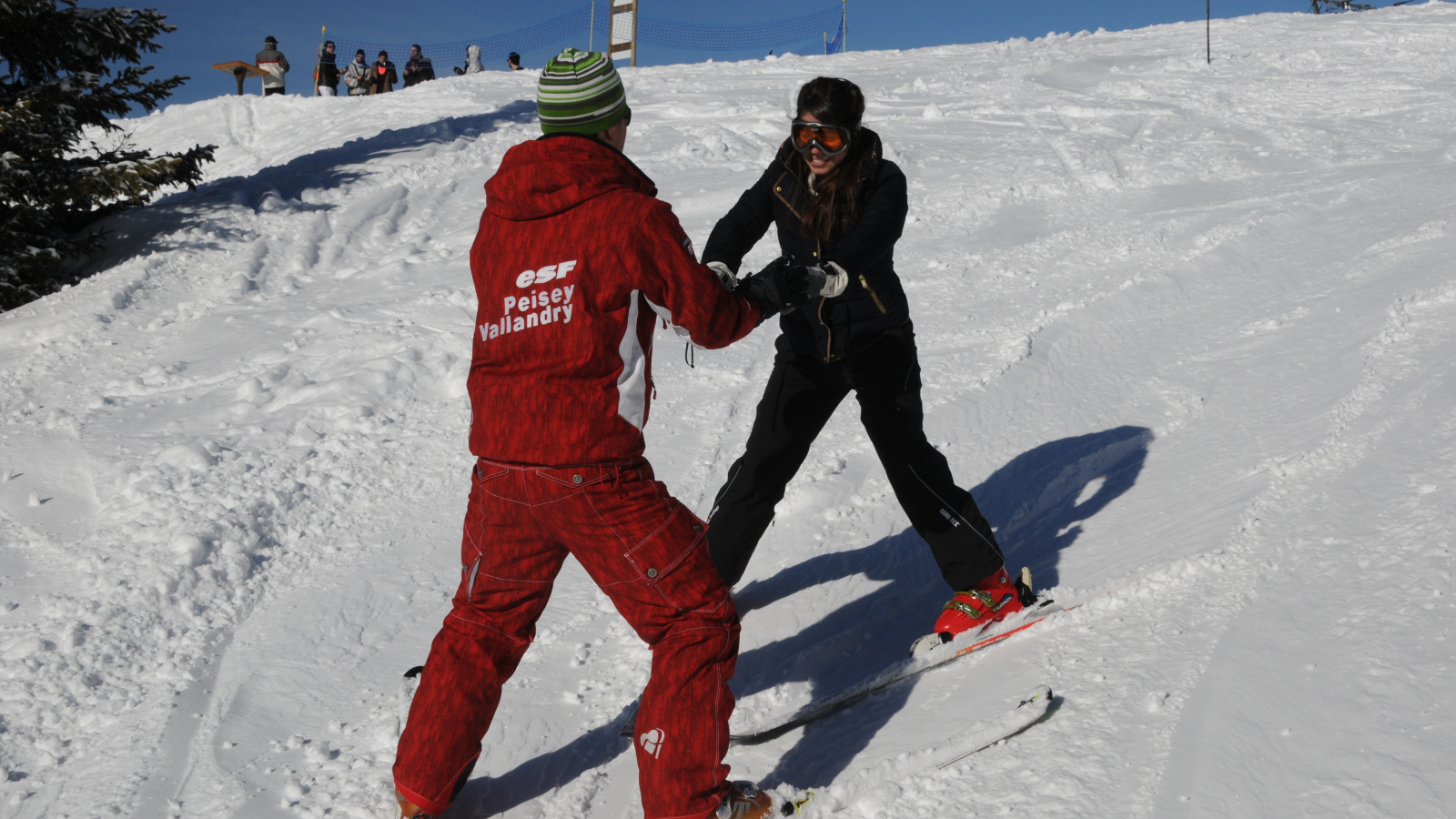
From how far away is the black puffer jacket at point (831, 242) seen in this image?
2822 millimetres

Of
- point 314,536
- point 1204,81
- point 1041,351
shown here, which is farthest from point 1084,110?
point 314,536

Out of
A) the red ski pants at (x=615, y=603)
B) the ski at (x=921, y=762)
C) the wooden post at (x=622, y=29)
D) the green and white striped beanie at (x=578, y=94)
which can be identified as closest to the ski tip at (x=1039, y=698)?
the ski at (x=921, y=762)

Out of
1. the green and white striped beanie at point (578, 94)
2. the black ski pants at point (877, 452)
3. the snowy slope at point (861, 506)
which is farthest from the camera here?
the black ski pants at point (877, 452)

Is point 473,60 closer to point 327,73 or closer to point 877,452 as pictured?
point 327,73

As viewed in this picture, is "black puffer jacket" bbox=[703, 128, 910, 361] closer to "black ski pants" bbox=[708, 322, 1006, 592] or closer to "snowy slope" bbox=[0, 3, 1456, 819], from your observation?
"black ski pants" bbox=[708, 322, 1006, 592]

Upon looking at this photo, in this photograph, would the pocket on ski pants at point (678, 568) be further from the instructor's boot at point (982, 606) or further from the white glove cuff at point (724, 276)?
the instructor's boot at point (982, 606)

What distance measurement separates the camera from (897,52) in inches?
691

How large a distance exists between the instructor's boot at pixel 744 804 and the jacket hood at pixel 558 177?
129cm

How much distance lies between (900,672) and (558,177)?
176 centimetres

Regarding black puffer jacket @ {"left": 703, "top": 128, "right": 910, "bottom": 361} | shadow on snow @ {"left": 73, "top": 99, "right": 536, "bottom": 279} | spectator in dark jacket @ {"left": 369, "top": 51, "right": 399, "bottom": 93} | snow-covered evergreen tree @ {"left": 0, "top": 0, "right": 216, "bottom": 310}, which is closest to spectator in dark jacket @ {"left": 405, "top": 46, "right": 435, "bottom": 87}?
spectator in dark jacket @ {"left": 369, "top": 51, "right": 399, "bottom": 93}

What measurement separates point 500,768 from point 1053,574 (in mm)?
2000

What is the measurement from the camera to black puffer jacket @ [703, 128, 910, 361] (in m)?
2.82

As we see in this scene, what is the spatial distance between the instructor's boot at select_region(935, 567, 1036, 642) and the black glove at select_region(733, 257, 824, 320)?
1.26 m

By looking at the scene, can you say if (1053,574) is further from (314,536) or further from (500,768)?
(314,536)
